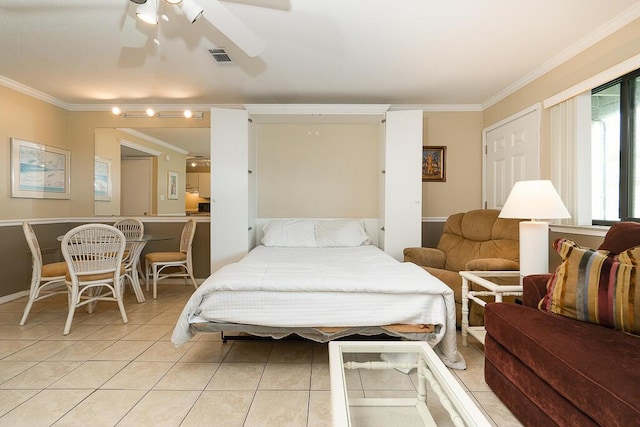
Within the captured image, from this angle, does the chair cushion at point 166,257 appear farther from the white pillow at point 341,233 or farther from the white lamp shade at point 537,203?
the white lamp shade at point 537,203

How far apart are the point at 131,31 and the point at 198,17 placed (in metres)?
0.56

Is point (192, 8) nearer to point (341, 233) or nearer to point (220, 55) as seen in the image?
point (220, 55)

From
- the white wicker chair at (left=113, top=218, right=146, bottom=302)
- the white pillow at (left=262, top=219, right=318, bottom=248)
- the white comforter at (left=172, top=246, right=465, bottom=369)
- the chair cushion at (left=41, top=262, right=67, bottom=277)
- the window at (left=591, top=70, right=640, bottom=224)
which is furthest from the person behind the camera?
the white pillow at (left=262, top=219, right=318, bottom=248)

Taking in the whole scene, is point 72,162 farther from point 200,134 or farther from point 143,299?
point 143,299

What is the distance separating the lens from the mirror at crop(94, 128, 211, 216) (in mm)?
4207

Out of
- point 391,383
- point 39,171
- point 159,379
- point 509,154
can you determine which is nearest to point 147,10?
point 159,379

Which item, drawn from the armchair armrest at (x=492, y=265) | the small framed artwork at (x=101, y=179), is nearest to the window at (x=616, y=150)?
the armchair armrest at (x=492, y=265)

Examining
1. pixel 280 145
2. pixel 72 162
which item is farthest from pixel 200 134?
pixel 72 162

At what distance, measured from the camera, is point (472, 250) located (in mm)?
3133

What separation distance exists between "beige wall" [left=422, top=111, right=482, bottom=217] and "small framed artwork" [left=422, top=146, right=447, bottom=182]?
54 millimetres

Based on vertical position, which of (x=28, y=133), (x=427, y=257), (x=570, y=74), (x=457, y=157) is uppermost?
(x=570, y=74)

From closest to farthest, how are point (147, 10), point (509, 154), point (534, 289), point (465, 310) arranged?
point (147, 10) < point (534, 289) < point (465, 310) < point (509, 154)

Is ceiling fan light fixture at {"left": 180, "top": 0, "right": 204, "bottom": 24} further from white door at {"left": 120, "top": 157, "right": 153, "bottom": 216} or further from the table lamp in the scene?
white door at {"left": 120, "top": 157, "right": 153, "bottom": 216}

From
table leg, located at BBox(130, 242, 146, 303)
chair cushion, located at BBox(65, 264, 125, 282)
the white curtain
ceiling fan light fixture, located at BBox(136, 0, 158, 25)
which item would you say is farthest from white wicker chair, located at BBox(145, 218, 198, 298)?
the white curtain
